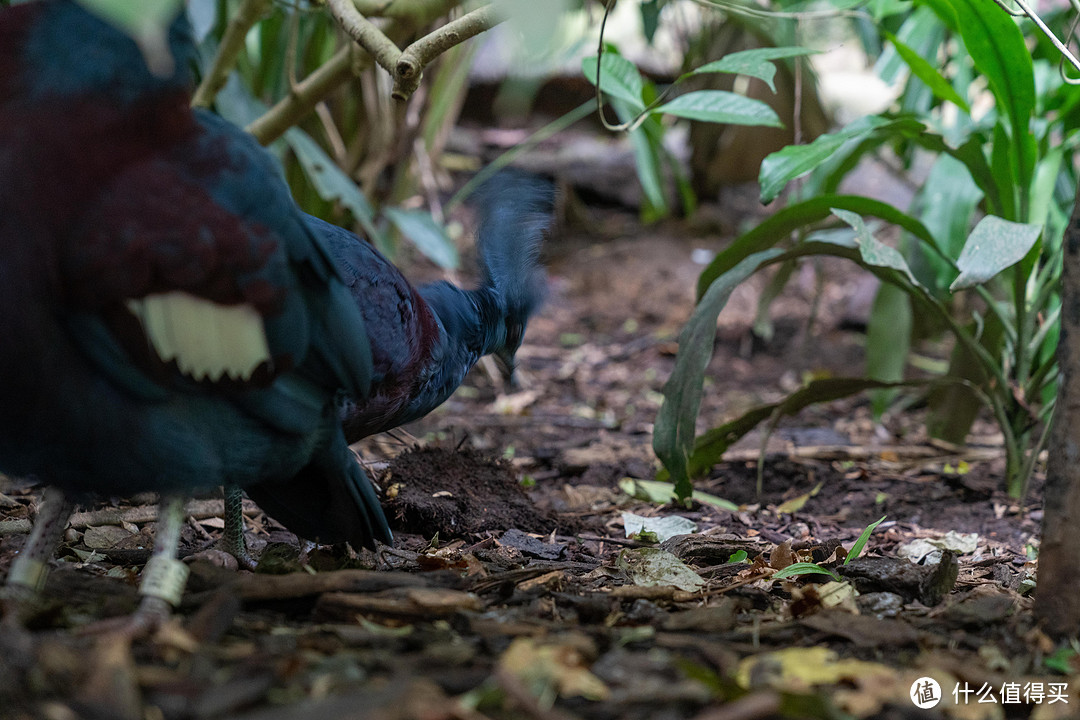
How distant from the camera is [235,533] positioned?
2.25m

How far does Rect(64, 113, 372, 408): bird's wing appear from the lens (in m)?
1.45

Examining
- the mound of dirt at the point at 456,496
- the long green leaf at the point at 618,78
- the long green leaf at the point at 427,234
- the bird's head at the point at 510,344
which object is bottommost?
the mound of dirt at the point at 456,496

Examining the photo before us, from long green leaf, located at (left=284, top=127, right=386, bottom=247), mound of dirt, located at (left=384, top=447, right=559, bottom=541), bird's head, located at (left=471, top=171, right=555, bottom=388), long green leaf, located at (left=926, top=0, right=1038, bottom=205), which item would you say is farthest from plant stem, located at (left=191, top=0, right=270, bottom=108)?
long green leaf, located at (left=926, top=0, right=1038, bottom=205)

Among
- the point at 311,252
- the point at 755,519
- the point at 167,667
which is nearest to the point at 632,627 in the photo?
the point at 167,667

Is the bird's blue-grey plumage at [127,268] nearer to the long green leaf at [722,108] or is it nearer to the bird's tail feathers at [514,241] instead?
the bird's tail feathers at [514,241]

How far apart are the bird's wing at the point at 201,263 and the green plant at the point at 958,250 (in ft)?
4.68

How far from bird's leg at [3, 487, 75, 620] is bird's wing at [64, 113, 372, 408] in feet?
1.45

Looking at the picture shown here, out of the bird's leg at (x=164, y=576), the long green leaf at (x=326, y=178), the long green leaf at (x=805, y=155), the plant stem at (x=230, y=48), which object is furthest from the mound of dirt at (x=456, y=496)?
the long green leaf at (x=326, y=178)

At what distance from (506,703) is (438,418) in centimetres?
305

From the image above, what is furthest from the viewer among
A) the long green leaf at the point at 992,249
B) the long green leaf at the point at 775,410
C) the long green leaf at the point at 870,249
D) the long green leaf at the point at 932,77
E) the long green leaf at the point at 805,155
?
the long green leaf at the point at 775,410

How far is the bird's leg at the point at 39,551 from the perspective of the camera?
162 cm

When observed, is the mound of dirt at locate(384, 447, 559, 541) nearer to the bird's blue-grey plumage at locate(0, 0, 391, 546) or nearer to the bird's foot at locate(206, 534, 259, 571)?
the bird's foot at locate(206, 534, 259, 571)

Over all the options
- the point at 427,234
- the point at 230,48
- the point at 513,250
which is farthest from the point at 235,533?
the point at 427,234

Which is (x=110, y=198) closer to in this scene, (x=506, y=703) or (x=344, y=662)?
(x=344, y=662)
